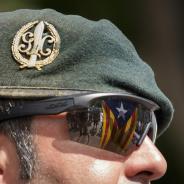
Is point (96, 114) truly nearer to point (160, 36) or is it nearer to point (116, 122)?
point (116, 122)

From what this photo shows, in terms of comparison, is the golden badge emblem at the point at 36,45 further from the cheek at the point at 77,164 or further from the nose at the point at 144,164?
the nose at the point at 144,164

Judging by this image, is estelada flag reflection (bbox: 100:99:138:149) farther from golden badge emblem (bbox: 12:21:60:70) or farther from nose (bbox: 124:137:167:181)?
golden badge emblem (bbox: 12:21:60:70)

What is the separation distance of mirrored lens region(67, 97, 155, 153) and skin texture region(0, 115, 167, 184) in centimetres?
3

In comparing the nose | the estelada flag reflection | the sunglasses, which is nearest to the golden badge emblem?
the sunglasses

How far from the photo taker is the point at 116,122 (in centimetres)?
291

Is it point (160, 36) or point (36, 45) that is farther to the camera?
point (160, 36)

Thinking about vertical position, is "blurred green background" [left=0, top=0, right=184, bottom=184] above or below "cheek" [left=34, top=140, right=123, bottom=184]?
below

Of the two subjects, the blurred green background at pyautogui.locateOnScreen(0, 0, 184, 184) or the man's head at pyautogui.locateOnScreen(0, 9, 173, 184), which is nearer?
the man's head at pyautogui.locateOnScreen(0, 9, 173, 184)

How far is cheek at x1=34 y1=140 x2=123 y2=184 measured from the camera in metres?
2.81

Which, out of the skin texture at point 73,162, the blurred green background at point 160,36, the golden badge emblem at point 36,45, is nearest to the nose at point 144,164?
the skin texture at point 73,162

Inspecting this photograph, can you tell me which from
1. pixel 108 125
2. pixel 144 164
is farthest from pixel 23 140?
pixel 144 164

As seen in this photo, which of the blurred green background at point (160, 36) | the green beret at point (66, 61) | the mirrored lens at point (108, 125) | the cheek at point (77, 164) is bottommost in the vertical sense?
the blurred green background at point (160, 36)

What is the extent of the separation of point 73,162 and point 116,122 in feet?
0.79

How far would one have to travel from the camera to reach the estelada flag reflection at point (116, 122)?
290cm
